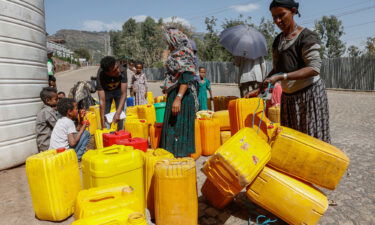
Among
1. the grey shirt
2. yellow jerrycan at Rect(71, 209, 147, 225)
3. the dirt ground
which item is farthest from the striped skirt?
the grey shirt

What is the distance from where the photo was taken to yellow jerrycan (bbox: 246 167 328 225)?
212 centimetres

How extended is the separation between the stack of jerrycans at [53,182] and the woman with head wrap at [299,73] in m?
2.08

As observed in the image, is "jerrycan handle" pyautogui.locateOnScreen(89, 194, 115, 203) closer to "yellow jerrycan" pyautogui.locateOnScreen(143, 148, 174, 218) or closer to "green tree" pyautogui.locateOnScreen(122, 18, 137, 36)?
"yellow jerrycan" pyautogui.locateOnScreen(143, 148, 174, 218)

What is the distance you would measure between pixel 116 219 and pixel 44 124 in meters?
3.16

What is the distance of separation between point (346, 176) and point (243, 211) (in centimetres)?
176

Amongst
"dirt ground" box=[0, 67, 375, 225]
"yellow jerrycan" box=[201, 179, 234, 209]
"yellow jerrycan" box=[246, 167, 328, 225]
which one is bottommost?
"dirt ground" box=[0, 67, 375, 225]

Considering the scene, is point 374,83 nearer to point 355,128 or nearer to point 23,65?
point 355,128

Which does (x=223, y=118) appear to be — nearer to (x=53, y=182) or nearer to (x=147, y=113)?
(x=147, y=113)

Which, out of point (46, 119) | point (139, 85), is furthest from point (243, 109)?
point (139, 85)

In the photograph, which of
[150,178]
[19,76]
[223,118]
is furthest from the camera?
[223,118]

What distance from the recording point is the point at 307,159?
214 centimetres

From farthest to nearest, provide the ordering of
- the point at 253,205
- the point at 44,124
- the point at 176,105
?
the point at 44,124
the point at 176,105
the point at 253,205

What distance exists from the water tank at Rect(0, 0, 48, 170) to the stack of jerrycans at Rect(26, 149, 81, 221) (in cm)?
179

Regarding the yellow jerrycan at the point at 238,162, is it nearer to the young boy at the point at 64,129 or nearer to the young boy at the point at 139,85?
the young boy at the point at 64,129
